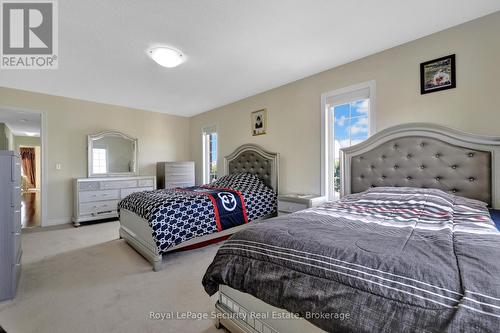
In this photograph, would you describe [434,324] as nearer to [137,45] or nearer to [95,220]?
[137,45]

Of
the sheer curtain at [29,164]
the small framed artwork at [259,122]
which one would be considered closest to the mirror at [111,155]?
the small framed artwork at [259,122]

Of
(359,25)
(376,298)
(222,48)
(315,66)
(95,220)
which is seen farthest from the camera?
(95,220)

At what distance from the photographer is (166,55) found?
8.13 ft

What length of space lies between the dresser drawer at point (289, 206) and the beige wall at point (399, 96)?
424mm

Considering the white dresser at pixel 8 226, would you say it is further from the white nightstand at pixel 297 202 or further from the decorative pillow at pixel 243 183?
the white nightstand at pixel 297 202

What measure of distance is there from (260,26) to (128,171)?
4.27 metres

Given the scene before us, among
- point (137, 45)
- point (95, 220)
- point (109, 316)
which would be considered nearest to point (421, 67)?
point (137, 45)

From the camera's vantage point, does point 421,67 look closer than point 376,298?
No

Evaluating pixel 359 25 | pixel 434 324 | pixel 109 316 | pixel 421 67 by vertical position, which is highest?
pixel 359 25

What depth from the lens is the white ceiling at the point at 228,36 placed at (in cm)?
184

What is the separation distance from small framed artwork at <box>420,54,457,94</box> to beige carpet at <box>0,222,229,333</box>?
114 inches

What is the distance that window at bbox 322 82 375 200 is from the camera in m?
2.74

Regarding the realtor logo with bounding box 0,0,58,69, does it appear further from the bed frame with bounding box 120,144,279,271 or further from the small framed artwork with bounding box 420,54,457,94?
the small framed artwork with bounding box 420,54,457,94

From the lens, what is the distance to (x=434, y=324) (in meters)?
0.66
